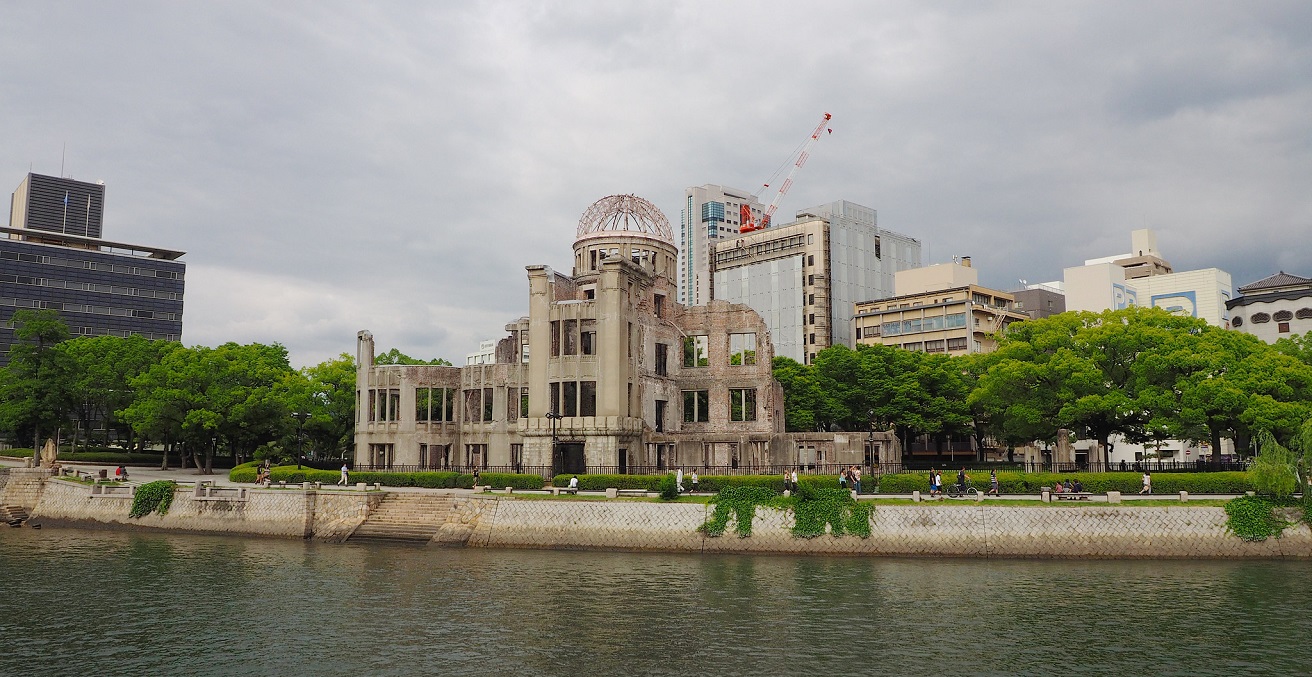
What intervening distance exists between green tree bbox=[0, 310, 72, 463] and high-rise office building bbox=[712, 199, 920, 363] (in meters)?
95.8

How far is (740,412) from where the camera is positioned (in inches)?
2736

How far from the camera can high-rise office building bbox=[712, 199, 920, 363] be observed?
14975 centimetres

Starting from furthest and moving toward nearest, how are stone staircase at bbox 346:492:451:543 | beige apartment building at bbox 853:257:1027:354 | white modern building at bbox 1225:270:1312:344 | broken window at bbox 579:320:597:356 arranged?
beige apartment building at bbox 853:257:1027:354 < white modern building at bbox 1225:270:1312:344 < broken window at bbox 579:320:597:356 < stone staircase at bbox 346:492:451:543

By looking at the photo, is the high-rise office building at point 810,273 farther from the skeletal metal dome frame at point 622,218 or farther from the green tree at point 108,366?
the green tree at point 108,366

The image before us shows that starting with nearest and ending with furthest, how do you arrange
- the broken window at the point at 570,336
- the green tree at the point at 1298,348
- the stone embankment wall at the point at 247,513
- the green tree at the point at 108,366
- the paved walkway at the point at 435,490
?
1. the paved walkway at the point at 435,490
2. the stone embankment wall at the point at 247,513
3. the broken window at the point at 570,336
4. the green tree at the point at 1298,348
5. the green tree at the point at 108,366

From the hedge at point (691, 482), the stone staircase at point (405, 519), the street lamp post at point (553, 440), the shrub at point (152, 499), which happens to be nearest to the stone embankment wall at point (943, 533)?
the stone staircase at point (405, 519)

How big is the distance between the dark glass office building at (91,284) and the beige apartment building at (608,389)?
309ft

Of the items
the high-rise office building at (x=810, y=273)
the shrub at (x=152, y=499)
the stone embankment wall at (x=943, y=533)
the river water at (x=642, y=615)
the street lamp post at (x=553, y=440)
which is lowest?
the river water at (x=642, y=615)

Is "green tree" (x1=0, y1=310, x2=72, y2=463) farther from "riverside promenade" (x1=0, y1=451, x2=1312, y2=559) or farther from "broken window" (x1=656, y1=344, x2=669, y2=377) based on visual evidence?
"broken window" (x1=656, y1=344, x2=669, y2=377)

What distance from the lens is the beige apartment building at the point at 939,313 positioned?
426 ft

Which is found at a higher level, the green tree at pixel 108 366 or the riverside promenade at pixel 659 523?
the green tree at pixel 108 366

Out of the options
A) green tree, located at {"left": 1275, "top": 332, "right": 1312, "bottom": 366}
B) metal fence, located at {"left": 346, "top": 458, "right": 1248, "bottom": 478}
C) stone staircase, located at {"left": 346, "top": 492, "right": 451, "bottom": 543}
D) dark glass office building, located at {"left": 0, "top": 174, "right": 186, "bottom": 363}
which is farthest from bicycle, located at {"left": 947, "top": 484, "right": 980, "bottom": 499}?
dark glass office building, located at {"left": 0, "top": 174, "right": 186, "bottom": 363}

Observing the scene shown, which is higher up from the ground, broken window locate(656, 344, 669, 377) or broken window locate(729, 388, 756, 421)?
broken window locate(656, 344, 669, 377)

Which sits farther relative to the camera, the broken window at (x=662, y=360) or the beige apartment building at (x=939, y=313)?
the beige apartment building at (x=939, y=313)
